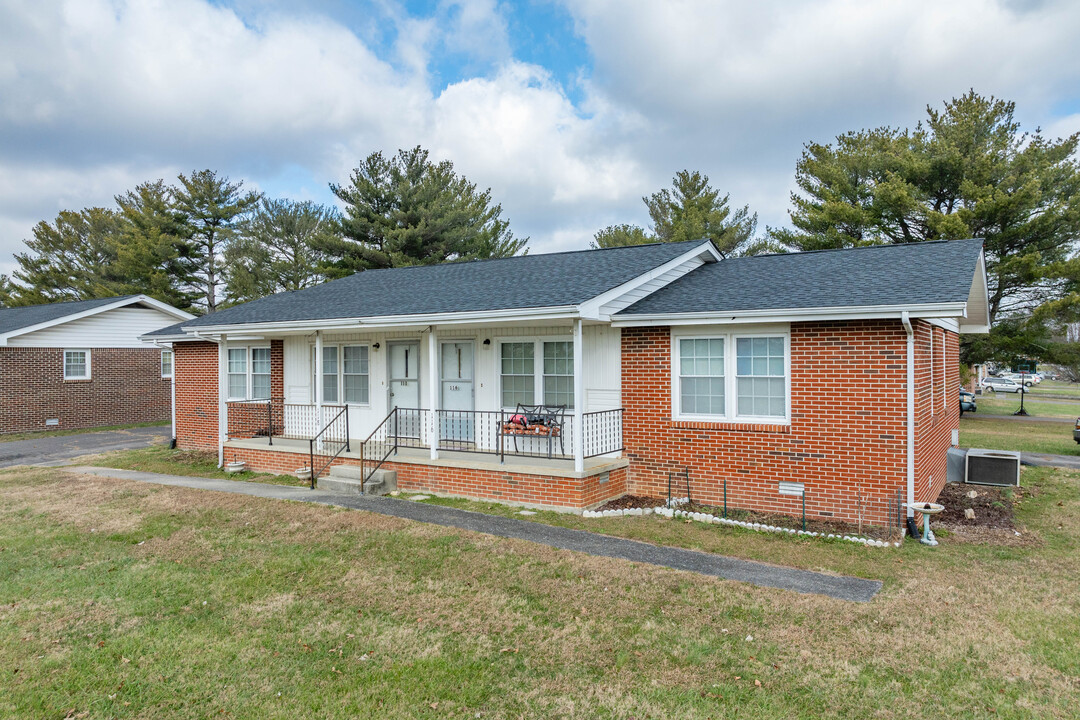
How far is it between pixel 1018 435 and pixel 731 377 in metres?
17.1

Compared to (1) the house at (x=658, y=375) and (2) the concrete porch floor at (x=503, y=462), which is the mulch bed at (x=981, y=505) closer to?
→ (1) the house at (x=658, y=375)

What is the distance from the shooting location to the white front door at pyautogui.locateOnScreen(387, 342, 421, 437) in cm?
1227

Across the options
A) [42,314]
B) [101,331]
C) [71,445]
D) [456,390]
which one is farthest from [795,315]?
[42,314]

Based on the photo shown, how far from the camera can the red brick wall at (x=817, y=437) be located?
7.97 meters

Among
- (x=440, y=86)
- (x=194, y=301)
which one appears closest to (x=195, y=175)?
(x=194, y=301)

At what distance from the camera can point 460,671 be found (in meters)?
4.33

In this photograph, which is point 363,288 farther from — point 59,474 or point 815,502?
point 815,502

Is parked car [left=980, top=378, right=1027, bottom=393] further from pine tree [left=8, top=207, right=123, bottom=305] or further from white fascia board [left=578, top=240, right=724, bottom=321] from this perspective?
pine tree [left=8, top=207, right=123, bottom=305]

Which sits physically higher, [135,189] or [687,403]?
[135,189]

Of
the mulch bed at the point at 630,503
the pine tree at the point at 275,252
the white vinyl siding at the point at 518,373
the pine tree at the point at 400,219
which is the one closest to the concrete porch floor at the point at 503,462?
the mulch bed at the point at 630,503

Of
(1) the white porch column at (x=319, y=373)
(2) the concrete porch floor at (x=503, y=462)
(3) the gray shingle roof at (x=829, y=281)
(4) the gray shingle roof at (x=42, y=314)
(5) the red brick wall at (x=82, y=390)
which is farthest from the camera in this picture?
(4) the gray shingle roof at (x=42, y=314)

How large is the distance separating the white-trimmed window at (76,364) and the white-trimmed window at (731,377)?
2201 cm

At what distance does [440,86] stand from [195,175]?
2197cm

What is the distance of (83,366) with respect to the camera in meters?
21.6
